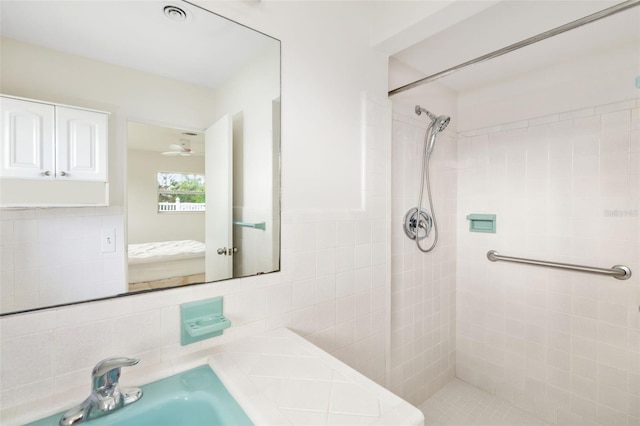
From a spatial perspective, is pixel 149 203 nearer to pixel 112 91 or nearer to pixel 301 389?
pixel 112 91

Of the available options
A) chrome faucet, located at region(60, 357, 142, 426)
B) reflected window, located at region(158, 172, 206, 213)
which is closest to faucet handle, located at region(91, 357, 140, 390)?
chrome faucet, located at region(60, 357, 142, 426)

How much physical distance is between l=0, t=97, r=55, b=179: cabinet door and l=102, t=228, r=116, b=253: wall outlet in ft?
0.63

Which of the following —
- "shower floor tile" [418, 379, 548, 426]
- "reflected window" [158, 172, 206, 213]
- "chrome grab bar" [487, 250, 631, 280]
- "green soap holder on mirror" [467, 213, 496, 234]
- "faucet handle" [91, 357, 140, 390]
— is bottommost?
"shower floor tile" [418, 379, 548, 426]

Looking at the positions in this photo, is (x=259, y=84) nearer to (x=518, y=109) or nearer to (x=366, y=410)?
(x=366, y=410)

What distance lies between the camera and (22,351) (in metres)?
0.74

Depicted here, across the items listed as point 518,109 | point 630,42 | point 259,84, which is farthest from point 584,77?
point 259,84

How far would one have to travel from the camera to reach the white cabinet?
712mm

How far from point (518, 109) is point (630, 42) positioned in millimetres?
559

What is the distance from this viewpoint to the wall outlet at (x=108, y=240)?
0.86 meters

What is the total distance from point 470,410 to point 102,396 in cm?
215

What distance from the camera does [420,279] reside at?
1962 mm

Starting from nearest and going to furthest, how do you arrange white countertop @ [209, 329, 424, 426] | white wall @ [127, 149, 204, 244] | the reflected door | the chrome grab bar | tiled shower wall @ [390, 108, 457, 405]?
white countertop @ [209, 329, 424, 426]
white wall @ [127, 149, 204, 244]
the reflected door
the chrome grab bar
tiled shower wall @ [390, 108, 457, 405]

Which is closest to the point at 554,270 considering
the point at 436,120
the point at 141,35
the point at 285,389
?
the point at 436,120

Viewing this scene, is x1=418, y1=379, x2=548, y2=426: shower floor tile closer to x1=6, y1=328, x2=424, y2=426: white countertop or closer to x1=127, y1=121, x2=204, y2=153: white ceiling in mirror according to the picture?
x1=6, y1=328, x2=424, y2=426: white countertop
